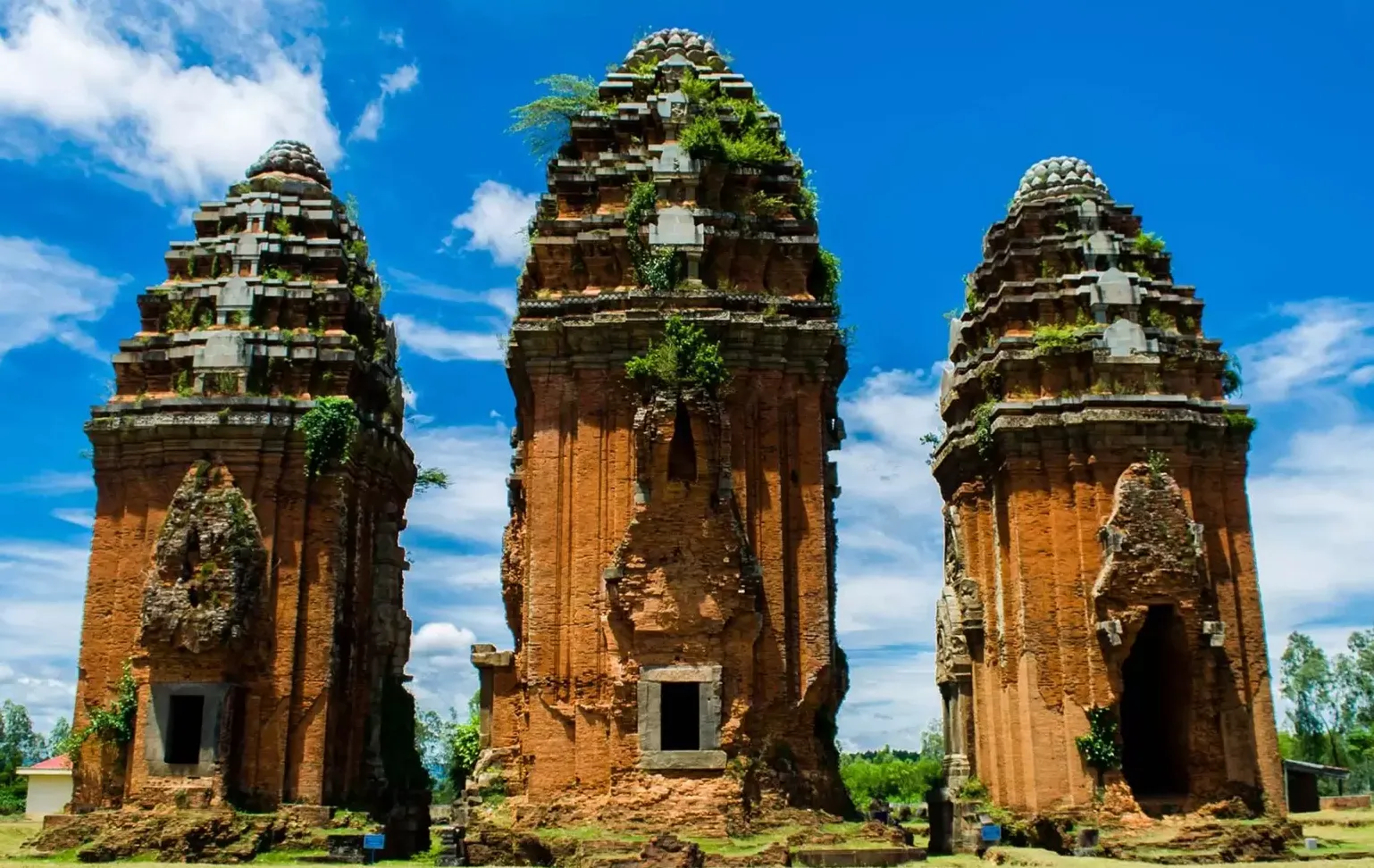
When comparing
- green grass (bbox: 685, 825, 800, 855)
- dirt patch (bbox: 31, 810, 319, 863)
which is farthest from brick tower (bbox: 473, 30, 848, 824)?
dirt patch (bbox: 31, 810, 319, 863)

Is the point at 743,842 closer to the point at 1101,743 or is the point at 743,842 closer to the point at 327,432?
the point at 1101,743

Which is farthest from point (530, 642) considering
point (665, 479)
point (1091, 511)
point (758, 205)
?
point (1091, 511)

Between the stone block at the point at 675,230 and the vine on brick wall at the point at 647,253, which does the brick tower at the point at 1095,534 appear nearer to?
the stone block at the point at 675,230

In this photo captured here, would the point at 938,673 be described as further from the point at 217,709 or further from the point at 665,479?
the point at 217,709

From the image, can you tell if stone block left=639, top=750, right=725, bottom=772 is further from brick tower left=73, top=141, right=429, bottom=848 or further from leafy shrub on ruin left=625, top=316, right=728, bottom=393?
brick tower left=73, top=141, right=429, bottom=848

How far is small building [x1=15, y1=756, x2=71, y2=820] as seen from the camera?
40.7 meters

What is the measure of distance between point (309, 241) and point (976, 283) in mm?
14357

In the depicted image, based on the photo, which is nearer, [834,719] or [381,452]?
[834,719]

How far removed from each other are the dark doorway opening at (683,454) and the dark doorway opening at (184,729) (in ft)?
29.7

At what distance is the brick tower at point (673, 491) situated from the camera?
1973cm

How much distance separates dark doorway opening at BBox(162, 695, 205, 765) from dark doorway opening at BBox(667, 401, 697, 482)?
356 inches

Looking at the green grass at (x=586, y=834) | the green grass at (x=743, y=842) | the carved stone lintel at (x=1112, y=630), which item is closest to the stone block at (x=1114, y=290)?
the carved stone lintel at (x=1112, y=630)

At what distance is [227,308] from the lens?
80.3ft

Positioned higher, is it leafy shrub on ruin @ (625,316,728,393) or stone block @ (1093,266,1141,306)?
stone block @ (1093,266,1141,306)
